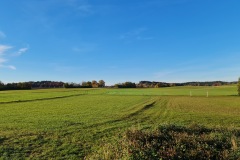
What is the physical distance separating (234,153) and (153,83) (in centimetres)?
14472

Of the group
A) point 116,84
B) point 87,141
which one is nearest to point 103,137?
point 87,141

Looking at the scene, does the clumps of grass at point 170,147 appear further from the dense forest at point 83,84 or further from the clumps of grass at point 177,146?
the dense forest at point 83,84

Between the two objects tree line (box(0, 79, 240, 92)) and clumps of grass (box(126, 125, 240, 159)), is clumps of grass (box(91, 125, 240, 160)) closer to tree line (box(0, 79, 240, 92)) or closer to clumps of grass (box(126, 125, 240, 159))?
clumps of grass (box(126, 125, 240, 159))

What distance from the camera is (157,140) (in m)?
9.91

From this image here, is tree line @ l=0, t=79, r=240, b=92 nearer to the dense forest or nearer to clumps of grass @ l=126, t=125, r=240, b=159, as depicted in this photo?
the dense forest

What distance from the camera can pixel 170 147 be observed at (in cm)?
906

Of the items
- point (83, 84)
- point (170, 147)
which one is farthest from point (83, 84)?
point (170, 147)

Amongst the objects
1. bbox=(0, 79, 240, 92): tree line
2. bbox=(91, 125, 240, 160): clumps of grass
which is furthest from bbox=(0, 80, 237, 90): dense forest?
bbox=(91, 125, 240, 160): clumps of grass

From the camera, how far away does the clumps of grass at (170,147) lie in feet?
27.3

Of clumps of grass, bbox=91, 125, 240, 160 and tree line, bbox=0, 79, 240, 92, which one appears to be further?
tree line, bbox=0, 79, 240, 92

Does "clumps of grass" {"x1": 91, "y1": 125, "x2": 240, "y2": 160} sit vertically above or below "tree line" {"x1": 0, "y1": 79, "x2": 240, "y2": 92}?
below

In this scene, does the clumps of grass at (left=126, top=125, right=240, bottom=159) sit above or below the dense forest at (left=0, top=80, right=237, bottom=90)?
below

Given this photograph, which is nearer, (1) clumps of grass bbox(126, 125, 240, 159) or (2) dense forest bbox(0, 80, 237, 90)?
(1) clumps of grass bbox(126, 125, 240, 159)

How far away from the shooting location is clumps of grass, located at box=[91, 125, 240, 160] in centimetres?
833
